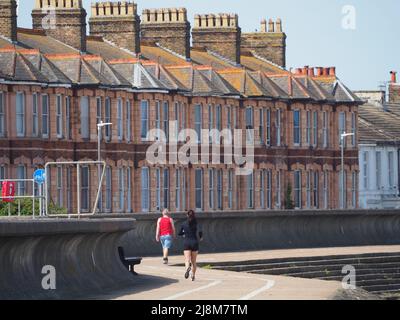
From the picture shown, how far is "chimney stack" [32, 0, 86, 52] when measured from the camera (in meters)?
88.4

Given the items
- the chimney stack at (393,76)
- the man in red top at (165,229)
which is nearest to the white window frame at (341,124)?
the chimney stack at (393,76)

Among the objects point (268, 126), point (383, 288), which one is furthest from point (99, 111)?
point (383, 288)

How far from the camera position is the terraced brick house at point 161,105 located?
81312 mm

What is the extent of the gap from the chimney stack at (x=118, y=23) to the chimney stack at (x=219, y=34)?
1051cm

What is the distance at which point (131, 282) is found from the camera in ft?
138

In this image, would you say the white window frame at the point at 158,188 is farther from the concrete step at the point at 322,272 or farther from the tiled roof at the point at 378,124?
the concrete step at the point at 322,272

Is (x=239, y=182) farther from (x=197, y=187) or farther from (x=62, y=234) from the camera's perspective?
(x=62, y=234)

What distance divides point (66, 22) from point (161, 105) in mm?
6335

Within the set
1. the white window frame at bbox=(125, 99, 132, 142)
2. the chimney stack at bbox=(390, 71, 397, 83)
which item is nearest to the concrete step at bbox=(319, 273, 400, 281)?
the white window frame at bbox=(125, 99, 132, 142)

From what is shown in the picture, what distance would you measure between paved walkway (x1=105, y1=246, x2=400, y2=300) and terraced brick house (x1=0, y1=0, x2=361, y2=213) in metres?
28.4

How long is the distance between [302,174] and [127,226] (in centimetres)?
6253

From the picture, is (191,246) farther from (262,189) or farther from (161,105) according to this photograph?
(262,189)

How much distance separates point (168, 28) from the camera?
3939 inches

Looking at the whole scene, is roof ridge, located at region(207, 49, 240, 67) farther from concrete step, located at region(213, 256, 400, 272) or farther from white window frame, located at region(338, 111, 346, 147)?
concrete step, located at region(213, 256, 400, 272)
